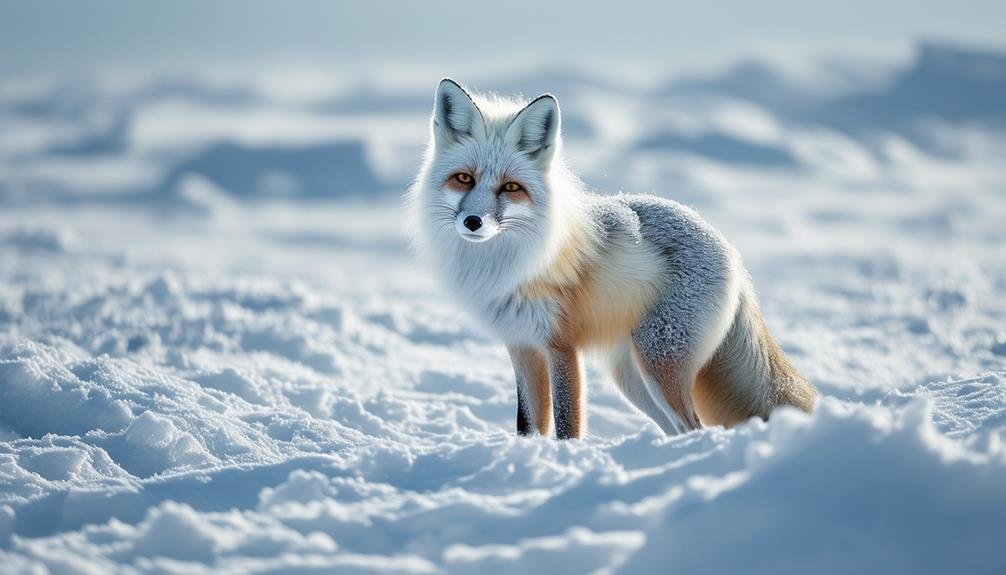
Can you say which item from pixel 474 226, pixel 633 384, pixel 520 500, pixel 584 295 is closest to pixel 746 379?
pixel 633 384

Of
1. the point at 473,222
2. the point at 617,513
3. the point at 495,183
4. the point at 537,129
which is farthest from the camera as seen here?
Result: the point at 537,129

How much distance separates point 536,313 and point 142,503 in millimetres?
1711

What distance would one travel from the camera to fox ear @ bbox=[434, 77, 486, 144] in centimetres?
370

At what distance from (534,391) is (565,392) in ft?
0.77

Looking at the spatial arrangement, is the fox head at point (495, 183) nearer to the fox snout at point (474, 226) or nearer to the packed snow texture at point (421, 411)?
the fox snout at point (474, 226)

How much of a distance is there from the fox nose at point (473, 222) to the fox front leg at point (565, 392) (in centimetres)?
68

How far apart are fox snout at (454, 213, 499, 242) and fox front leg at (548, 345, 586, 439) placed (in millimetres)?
638

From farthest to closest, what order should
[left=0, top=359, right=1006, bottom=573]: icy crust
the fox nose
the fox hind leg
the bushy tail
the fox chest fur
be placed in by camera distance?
the fox hind leg
the bushy tail
the fox chest fur
the fox nose
[left=0, top=359, right=1006, bottom=573]: icy crust

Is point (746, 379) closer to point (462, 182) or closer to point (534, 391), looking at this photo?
point (534, 391)

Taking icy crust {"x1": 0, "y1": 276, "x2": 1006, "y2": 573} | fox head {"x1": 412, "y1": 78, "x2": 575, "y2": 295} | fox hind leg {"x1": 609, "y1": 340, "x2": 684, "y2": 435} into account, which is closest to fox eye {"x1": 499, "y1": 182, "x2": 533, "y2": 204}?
fox head {"x1": 412, "y1": 78, "x2": 575, "y2": 295}

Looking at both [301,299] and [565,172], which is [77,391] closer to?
[565,172]

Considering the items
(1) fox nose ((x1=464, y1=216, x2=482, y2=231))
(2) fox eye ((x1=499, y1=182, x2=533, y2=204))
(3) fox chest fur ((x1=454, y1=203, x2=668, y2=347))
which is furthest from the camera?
(3) fox chest fur ((x1=454, y1=203, x2=668, y2=347))

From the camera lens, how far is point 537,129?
12.2 feet

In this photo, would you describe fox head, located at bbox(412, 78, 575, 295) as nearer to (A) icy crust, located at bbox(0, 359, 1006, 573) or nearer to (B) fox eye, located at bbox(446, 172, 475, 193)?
(B) fox eye, located at bbox(446, 172, 475, 193)
